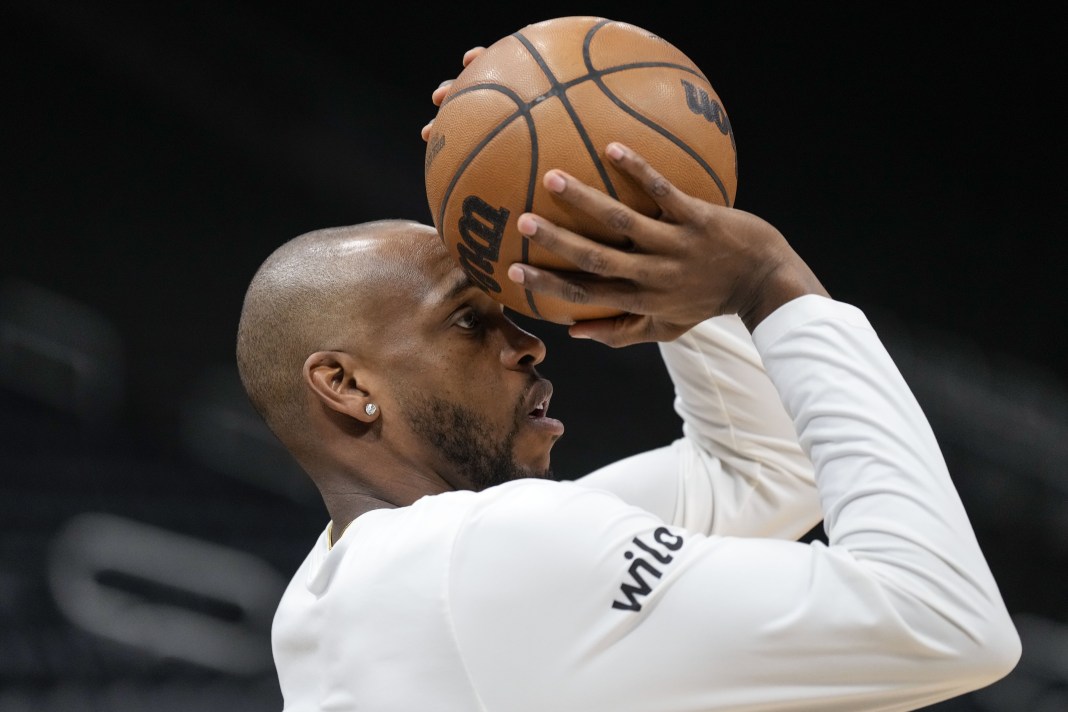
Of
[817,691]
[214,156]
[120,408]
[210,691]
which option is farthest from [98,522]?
[817,691]

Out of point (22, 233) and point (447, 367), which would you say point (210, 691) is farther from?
point (447, 367)

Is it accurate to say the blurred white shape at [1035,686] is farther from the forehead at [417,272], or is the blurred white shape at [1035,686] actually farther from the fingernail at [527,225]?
the fingernail at [527,225]

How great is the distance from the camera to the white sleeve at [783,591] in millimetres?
1197

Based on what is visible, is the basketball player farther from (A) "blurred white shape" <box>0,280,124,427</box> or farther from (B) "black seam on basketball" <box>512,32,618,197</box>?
(A) "blurred white shape" <box>0,280,124,427</box>

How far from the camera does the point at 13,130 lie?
13.1ft

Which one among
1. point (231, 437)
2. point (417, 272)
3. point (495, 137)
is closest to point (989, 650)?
point (495, 137)

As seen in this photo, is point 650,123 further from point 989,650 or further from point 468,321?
point 989,650

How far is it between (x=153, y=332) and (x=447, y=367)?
2.59m

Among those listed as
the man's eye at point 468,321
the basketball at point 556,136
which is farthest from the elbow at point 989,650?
the man's eye at point 468,321

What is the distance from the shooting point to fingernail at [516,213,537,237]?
131 cm

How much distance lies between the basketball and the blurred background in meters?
2.57

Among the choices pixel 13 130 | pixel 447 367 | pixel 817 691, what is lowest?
pixel 13 130

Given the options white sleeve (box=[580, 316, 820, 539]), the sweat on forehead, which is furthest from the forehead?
white sleeve (box=[580, 316, 820, 539])

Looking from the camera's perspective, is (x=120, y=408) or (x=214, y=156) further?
(x=214, y=156)
